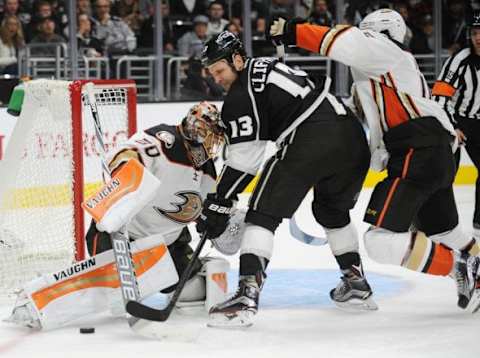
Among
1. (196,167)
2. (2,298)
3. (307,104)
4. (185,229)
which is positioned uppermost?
(307,104)

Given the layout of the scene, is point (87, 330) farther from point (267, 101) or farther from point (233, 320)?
point (267, 101)

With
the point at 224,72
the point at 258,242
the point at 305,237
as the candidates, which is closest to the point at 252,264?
the point at 258,242

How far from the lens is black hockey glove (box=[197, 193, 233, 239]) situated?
323 centimetres

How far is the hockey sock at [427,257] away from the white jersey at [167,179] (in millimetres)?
633

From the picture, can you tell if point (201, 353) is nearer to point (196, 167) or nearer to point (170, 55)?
point (196, 167)

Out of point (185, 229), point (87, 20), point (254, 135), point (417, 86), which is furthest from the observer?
point (87, 20)

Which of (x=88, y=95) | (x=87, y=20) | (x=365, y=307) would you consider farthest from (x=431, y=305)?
(x=87, y=20)

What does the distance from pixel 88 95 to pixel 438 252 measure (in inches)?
49.2

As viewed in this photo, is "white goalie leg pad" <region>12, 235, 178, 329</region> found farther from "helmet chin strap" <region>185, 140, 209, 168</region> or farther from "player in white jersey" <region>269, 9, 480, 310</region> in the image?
"player in white jersey" <region>269, 9, 480, 310</region>

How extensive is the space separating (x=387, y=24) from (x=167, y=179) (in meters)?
0.84

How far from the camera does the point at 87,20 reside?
7.36 meters

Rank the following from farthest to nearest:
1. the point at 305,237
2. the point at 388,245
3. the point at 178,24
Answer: the point at 178,24 → the point at 305,237 → the point at 388,245

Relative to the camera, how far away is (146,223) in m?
3.52

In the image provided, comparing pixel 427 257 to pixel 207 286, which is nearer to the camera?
pixel 427 257
